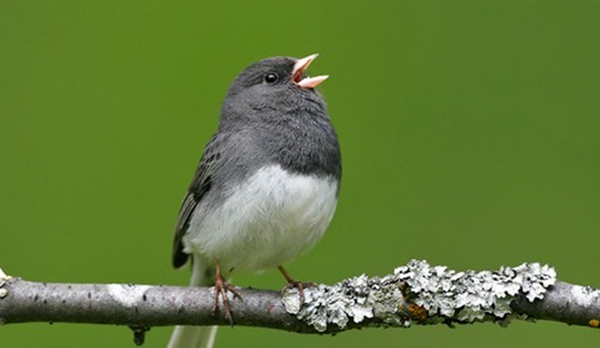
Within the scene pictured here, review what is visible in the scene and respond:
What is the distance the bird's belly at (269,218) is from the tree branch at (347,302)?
0.31 metres

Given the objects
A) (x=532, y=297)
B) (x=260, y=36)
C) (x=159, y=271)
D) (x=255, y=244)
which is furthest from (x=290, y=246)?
(x=532, y=297)

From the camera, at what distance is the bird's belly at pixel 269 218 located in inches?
115

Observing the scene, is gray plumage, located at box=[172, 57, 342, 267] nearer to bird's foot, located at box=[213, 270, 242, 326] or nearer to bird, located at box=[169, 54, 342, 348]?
bird, located at box=[169, 54, 342, 348]

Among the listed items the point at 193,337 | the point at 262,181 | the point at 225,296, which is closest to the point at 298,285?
the point at 225,296

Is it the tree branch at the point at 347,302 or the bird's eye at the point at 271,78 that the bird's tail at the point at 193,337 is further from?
the bird's eye at the point at 271,78

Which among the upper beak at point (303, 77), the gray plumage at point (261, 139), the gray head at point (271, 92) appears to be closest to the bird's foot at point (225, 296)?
the gray plumage at point (261, 139)

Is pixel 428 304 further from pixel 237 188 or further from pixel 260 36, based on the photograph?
pixel 260 36

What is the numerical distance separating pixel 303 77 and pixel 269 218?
2.17 feet

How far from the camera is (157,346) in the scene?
3424mm

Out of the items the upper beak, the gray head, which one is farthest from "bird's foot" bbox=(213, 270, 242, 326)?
the upper beak

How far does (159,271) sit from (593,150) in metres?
1.47

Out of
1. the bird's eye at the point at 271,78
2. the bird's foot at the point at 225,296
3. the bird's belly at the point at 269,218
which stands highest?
the bird's eye at the point at 271,78

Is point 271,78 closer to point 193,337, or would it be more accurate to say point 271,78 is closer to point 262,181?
point 262,181

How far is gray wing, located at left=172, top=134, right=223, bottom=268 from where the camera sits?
309 cm
